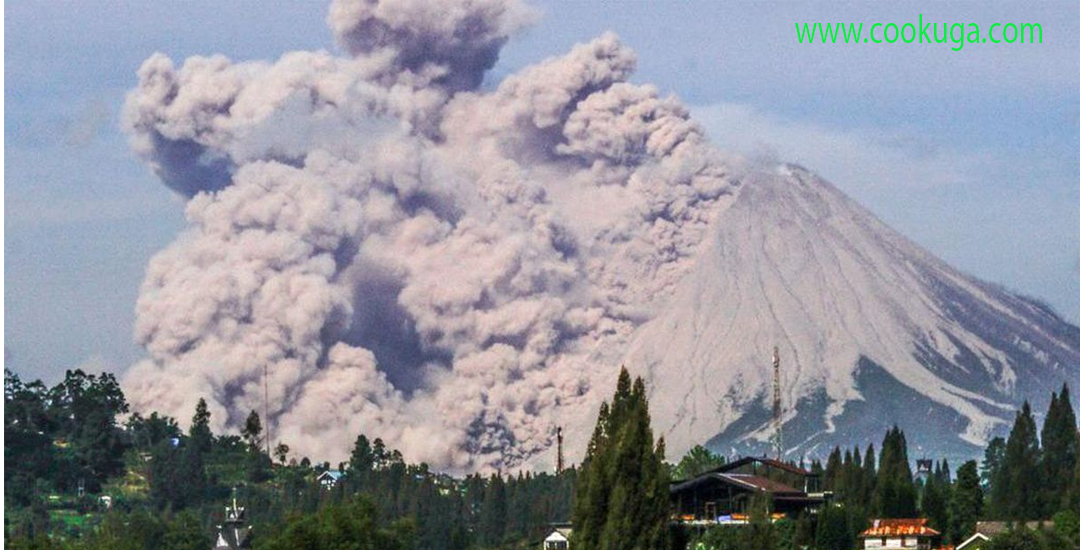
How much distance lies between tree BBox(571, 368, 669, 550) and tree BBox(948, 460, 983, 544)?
24.4m

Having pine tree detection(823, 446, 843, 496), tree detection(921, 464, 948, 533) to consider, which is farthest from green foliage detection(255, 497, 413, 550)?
pine tree detection(823, 446, 843, 496)

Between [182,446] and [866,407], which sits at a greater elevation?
[866,407]

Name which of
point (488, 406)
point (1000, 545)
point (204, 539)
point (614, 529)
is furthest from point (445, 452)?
point (614, 529)

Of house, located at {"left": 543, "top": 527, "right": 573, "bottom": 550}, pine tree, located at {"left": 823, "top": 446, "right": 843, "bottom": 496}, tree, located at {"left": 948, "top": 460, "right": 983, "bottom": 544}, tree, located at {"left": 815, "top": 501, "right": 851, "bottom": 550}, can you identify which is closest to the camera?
tree, located at {"left": 815, "top": 501, "right": 851, "bottom": 550}

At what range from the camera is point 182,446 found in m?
115

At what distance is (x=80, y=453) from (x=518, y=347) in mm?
69850

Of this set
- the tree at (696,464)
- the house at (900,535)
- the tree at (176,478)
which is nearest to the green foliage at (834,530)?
the house at (900,535)

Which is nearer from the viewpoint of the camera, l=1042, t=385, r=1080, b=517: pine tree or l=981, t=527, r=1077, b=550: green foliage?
l=981, t=527, r=1077, b=550: green foliage

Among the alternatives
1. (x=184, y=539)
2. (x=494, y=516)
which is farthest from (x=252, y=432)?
(x=184, y=539)

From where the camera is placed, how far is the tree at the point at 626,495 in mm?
54656

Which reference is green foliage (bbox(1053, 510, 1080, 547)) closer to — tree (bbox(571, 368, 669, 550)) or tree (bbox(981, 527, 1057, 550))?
tree (bbox(981, 527, 1057, 550))

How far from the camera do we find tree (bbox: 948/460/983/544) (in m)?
78.6

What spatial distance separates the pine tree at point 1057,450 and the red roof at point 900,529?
4.03 m

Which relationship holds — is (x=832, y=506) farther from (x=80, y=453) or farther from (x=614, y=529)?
(x=80, y=453)
